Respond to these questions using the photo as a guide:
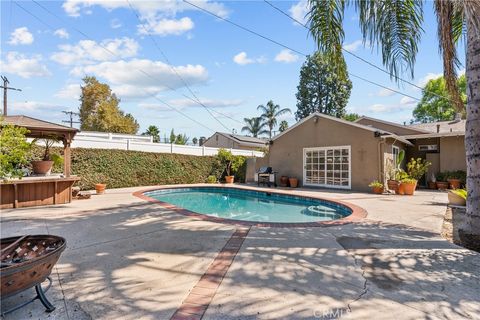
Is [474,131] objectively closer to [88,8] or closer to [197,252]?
[197,252]

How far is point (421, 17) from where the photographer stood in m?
6.00

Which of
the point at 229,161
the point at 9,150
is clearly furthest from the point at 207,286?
the point at 229,161

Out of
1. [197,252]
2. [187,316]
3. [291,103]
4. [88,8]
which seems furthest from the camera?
[291,103]

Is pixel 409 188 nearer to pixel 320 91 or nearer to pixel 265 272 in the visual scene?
pixel 265 272

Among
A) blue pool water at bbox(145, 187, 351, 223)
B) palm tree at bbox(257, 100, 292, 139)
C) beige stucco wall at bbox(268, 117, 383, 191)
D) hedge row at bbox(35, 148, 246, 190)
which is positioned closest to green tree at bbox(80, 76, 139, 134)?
hedge row at bbox(35, 148, 246, 190)

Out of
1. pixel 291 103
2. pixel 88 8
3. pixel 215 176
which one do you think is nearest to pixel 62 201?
pixel 88 8

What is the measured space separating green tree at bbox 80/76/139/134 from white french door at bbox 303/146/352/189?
2403 cm

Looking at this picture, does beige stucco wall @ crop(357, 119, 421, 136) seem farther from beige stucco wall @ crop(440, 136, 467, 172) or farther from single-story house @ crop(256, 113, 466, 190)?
beige stucco wall @ crop(440, 136, 467, 172)

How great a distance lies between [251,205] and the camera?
42.7 ft

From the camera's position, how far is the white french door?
15.3 metres

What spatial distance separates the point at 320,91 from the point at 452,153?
25138mm

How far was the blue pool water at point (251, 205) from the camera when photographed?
10.0 meters

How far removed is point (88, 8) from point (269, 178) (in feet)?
42.4

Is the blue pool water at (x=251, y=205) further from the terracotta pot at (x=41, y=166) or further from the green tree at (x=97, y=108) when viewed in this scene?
the green tree at (x=97, y=108)
